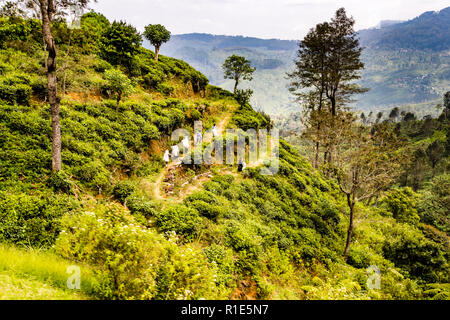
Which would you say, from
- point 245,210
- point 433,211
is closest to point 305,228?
point 245,210

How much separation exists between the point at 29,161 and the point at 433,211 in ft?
168

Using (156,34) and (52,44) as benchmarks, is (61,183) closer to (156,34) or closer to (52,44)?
(52,44)

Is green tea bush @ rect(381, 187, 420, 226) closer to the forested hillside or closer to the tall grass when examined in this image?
the forested hillside

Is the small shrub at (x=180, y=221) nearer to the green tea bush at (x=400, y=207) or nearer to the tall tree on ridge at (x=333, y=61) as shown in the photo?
the tall tree on ridge at (x=333, y=61)

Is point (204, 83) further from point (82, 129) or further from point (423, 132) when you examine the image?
point (423, 132)

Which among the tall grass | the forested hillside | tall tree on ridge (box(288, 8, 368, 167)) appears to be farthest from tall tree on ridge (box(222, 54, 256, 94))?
the tall grass

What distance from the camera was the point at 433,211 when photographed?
1444 inches

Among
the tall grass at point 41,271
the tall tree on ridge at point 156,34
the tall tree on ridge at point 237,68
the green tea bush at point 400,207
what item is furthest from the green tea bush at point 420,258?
the tall tree on ridge at point 156,34

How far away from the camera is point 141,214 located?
34.7ft

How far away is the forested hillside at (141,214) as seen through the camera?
5660mm

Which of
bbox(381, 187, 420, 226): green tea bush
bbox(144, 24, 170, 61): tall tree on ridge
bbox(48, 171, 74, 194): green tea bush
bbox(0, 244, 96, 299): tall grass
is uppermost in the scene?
bbox(144, 24, 170, 61): tall tree on ridge

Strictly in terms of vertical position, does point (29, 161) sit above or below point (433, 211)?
above

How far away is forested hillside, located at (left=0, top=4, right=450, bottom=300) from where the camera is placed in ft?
18.6

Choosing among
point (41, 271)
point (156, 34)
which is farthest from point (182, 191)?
point (156, 34)
